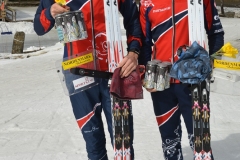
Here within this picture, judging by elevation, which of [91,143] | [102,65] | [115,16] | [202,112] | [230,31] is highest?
[115,16]

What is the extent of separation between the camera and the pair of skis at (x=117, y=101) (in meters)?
2.91

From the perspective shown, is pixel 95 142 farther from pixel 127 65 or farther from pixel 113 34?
pixel 113 34

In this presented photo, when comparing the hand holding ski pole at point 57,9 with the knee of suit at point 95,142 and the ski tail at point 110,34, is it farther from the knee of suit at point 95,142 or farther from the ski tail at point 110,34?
the knee of suit at point 95,142

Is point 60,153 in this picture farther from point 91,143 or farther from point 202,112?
point 202,112

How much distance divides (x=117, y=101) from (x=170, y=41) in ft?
1.92

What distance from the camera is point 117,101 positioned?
2963 mm

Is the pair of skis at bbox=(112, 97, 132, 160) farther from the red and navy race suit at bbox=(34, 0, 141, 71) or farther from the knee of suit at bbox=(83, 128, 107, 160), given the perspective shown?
the red and navy race suit at bbox=(34, 0, 141, 71)

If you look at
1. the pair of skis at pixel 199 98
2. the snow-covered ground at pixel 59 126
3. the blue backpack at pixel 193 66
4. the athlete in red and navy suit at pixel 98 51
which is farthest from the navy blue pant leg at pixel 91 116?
the snow-covered ground at pixel 59 126

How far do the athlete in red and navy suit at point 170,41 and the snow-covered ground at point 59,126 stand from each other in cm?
29

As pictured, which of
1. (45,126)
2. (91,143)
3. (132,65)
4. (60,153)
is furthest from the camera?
(45,126)

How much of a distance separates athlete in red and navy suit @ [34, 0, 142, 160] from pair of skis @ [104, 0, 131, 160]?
0.13ft

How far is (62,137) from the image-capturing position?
5133mm

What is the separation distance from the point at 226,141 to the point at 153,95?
6.60 feet

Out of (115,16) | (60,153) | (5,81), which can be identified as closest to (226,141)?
(60,153)
